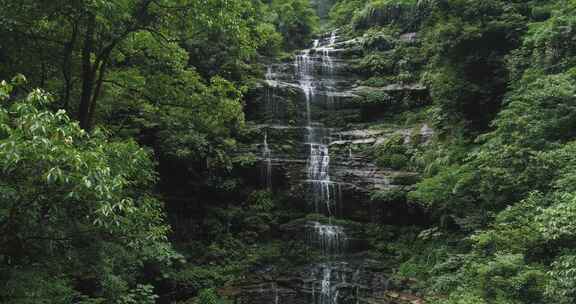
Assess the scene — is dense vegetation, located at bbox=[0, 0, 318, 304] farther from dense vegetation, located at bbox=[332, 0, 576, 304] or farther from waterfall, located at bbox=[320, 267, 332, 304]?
dense vegetation, located at bbox=[332, 0, 576, 304]

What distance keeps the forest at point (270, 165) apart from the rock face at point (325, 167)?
0.24 ft

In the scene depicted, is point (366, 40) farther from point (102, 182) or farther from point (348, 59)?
point (102, 182)

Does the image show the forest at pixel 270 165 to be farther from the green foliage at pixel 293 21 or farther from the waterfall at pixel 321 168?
the green foliage at pixel 293 21

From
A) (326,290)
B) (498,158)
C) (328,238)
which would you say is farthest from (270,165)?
(498,158)

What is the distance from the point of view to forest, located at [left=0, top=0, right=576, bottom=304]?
5.29m

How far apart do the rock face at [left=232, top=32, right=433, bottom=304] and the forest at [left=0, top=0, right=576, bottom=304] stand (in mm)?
73

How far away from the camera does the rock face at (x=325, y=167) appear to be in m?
12.0

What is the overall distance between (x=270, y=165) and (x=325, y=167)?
6.95 ft

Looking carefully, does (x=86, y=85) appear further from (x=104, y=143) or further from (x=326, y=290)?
(x=326, y=290)

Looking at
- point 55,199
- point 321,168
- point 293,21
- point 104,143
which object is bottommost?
point 321,168

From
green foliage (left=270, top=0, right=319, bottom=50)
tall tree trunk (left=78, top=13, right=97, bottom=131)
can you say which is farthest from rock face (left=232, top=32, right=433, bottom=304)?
tall tree trunk (left=78, top=13, right=97, bottom=131)

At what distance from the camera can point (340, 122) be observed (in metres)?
19.7

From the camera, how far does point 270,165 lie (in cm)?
1639

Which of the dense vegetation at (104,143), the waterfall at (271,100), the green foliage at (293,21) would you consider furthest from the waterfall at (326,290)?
the green foliage at (293,21)
